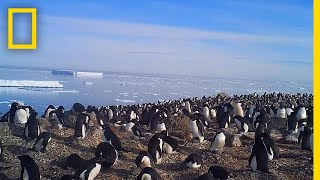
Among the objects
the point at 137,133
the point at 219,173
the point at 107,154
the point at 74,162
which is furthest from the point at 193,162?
the point at 137,133

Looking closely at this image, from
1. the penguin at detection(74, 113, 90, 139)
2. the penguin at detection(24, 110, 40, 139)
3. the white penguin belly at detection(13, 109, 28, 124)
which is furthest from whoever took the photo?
the white penguin belly at detection(13, 109, 28, 124)


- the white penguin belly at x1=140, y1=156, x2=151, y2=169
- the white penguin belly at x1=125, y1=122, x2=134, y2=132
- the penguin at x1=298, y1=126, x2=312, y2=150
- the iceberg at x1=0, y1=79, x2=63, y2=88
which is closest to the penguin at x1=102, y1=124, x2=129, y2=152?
the white penguin belly at x1=140, y1=156, x2=151, y2=169

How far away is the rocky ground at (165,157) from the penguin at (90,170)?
0.53 ft

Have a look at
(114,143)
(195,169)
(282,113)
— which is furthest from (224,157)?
(282,113)

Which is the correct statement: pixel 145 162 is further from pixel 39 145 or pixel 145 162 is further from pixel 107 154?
pixel 39 145

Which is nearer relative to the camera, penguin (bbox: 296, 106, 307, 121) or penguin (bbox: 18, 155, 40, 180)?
penguin (bbox: 18, 155, 40, 180)

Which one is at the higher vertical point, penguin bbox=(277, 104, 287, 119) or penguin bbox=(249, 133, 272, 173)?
penguin bbox=(277, 104, 287, 119)

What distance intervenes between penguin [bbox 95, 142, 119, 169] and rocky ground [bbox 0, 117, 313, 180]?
73mm

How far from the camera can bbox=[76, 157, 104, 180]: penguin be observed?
14.0 feet

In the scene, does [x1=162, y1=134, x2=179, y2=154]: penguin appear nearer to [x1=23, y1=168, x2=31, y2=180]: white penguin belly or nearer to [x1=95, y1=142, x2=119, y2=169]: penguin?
[x1=95, y1=142, x2=119, y2=169]: penguin

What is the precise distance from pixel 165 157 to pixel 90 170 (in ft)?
3.86

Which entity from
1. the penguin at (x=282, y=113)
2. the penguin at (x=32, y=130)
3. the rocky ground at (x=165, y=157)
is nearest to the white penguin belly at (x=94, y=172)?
the rocky ground at (x=165, y=157)

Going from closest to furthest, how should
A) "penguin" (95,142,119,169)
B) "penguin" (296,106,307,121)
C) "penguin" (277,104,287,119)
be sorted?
"penguin" (95,142,119,169) < "penguin" (296,106,307,121) < "penguin" (277,104,287,119)

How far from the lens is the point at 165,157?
17.2 ft
